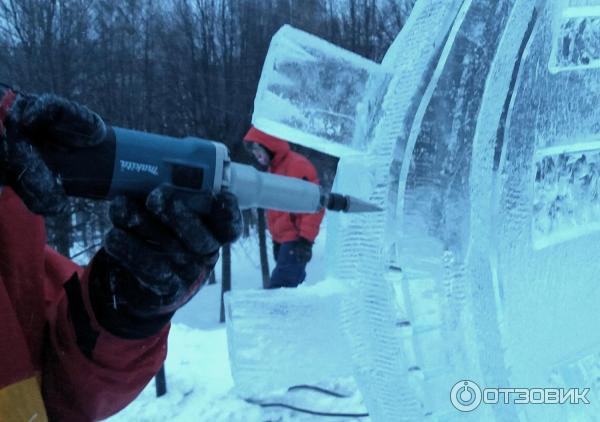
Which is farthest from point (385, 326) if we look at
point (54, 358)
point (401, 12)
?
point (401, 12)

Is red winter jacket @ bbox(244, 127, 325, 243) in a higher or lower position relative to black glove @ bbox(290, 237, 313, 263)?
higher

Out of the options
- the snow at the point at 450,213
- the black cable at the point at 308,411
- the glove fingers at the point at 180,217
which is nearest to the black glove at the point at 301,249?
the black cable at the point at 308,411

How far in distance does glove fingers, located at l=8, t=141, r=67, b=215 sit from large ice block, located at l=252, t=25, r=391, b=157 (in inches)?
14.7

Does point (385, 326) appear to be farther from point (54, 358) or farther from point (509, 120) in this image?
point (54, 358)

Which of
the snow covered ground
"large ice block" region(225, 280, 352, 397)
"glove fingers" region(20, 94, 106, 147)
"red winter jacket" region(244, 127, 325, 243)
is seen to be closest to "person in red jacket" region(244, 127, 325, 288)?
"red winter jacket" region(244, 127, 325, 243)

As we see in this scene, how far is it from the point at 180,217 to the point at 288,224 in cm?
303

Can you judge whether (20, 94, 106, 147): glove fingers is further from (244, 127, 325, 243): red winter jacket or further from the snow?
(244, 127, 325, 243): red winter jacket

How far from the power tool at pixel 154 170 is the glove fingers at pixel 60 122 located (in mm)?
15

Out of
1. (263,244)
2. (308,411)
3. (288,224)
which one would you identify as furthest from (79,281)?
(263,244)

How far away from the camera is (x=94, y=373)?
1024mm

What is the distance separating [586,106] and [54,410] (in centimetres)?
110

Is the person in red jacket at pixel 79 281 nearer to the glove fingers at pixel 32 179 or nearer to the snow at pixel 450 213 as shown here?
the glove fingers at pixel 32 179

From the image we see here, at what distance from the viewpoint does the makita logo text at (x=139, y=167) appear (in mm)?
761

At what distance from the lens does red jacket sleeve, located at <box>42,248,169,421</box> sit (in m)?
1.01
